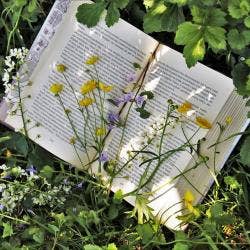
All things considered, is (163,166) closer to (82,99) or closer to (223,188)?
(223,188)

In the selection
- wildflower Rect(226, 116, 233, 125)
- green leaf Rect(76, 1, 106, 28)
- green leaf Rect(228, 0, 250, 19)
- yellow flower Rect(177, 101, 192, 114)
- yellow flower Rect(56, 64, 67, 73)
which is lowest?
yellow flower Rect(56, 64, 67, 73)

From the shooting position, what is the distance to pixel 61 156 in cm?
179

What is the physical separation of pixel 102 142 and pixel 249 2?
62 cm

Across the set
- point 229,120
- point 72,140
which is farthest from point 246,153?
point 72,140

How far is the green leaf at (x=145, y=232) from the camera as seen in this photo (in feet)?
5.19

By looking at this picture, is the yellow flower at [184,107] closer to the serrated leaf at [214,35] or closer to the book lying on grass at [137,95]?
the book lying on grass at [137,95]

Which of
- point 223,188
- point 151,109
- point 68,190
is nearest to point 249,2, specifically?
point 151,109

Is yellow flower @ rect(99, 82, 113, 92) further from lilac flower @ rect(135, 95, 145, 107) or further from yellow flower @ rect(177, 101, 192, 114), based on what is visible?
yellow flower @ rect(177, 101, 192, 114)

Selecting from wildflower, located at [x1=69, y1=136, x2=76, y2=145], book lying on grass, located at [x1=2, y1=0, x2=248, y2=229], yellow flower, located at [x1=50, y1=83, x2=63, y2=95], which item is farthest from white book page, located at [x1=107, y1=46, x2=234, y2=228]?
yellow flower, located at [x1=50, y1=83, x2=63, y2=95]

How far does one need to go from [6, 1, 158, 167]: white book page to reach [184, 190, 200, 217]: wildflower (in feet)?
1.02

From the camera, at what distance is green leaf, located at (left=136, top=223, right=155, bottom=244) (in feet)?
5.19

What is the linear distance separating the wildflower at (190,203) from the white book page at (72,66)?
1.02ft

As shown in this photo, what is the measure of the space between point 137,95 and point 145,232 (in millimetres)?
407

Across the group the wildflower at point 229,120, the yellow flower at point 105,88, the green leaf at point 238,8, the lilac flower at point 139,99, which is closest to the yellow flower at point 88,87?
the yellow flower at point 105,88
